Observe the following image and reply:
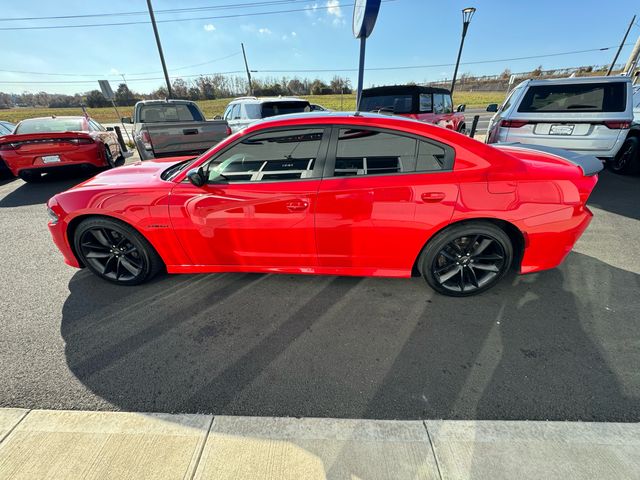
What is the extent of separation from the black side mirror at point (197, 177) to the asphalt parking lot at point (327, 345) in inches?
42.4

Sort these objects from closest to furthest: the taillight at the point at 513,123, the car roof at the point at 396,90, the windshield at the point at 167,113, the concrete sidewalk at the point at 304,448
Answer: the concrete sidewalk at the point at 304,448 → the taillight at the point at 513,123 → the car roof at the point at 396,90 → the windshield at the point at 167,113

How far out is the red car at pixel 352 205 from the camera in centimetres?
222

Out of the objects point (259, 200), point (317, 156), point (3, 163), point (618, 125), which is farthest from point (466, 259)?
point (3, 163)

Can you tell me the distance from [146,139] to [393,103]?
5642 millimetres

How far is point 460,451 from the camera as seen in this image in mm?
1474

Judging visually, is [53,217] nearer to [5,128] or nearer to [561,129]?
[561,129]

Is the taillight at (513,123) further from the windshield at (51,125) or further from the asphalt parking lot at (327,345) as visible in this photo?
the windshield at (51,125)

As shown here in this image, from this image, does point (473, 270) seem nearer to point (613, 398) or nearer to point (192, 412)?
point (613, 398)

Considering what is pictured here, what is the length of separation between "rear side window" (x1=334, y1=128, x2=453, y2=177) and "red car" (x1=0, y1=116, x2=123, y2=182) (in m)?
6.54

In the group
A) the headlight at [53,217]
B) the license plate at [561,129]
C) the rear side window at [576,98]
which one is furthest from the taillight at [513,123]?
the headlight at [53,217]

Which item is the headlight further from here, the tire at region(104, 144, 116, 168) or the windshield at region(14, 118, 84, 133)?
the windshield at region(14, 118, 84, 133)

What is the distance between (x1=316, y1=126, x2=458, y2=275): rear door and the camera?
2.21m

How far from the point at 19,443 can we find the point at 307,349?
1.70 m

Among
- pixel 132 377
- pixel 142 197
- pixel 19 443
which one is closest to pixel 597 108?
pixel 142 197
